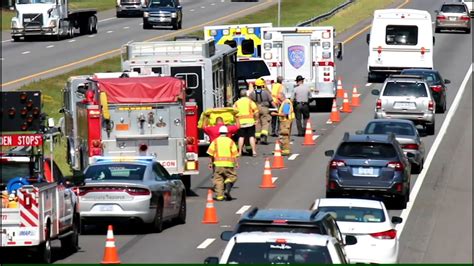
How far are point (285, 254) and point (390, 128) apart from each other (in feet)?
65.7

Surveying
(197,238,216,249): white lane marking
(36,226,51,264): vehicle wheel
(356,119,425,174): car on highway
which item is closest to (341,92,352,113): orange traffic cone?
(356,119,425,174): car on highway

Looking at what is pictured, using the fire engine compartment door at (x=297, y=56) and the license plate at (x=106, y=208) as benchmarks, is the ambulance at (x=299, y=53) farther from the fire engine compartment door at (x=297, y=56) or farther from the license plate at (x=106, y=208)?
the license plate at (x=106, y=208)

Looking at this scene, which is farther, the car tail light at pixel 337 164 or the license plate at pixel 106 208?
the car tail light at pixel 337 164

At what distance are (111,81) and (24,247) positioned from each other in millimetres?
10462

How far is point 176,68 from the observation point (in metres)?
35.7

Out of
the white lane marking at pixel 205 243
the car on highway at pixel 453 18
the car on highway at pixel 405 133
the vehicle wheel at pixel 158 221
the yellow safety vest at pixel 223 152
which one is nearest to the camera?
the white lane marking at pixel 205 243

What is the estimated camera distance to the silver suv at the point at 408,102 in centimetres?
4094

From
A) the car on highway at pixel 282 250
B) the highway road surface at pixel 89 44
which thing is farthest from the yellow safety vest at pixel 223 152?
the highway road surface at pixel 89 44

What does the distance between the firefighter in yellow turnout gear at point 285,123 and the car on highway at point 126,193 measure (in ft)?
37.3

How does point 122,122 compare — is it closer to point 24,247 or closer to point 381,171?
point 381,171

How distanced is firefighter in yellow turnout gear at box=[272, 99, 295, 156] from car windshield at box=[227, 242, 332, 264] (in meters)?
22.7

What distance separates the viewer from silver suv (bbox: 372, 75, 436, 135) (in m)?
40.9

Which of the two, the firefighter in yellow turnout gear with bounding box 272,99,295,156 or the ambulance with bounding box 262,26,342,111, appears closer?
the firefighter in yellow turnout gear with bounding box 272,99,295,156

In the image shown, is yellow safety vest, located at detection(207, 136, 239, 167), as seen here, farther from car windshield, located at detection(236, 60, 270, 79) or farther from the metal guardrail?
the metal guardrail
